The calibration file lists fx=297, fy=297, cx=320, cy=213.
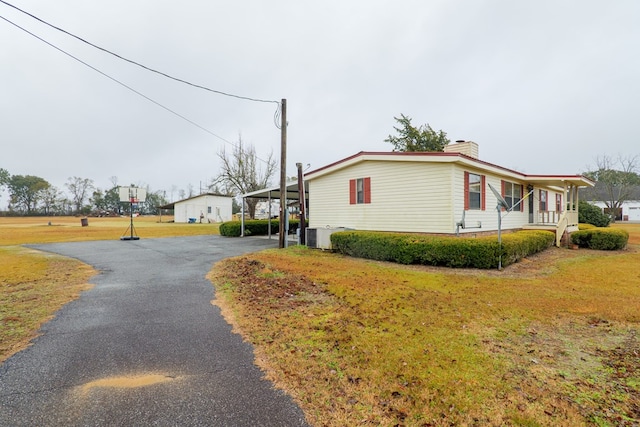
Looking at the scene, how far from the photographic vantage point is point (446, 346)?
335 centimetres

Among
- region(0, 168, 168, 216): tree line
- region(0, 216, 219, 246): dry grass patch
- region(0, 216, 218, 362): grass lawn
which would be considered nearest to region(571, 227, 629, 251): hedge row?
region(0, 216, 218, 362): grass lawn

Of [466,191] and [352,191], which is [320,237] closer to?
[352,191]

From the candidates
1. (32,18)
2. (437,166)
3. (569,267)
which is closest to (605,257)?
(569,267)

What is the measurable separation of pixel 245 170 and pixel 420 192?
874 inches

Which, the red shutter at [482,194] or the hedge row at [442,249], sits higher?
the red shutter at [482,194]

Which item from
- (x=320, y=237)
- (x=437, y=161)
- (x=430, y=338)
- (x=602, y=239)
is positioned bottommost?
(x=430, y=338)

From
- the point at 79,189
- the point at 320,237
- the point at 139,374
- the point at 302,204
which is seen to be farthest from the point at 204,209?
the point at 79,189

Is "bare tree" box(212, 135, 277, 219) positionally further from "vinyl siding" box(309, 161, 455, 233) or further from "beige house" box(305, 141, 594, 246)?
"vinyl siding" box(309, 161, 455, 233)

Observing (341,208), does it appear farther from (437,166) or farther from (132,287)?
(132,287)

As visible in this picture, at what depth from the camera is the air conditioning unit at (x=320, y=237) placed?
12.4 meters

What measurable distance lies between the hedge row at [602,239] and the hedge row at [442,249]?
4500mm

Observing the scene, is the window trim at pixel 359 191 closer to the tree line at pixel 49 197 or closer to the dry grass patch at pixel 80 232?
the dry grass patch at pixel 80 232

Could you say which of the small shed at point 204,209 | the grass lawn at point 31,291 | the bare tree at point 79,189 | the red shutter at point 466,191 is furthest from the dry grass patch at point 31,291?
the bare tree at point 79,189

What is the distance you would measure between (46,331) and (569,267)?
1202cm
